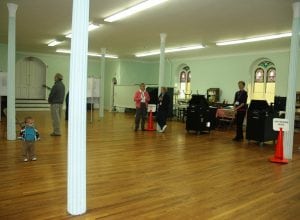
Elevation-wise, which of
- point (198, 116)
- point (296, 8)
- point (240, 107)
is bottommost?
point (198, 116)

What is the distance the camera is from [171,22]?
8.19 meters

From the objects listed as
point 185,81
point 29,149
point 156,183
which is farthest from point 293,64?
point 185,81

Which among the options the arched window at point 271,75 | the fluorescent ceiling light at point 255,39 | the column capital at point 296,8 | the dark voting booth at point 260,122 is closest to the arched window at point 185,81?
the arched window at point 271,75

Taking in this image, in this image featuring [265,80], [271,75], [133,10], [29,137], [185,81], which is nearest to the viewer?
[29,137]

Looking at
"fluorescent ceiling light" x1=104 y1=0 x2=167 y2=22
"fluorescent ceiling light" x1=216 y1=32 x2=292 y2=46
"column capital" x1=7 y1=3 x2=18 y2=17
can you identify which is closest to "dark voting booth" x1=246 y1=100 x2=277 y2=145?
"fluorescent ceiling light" x1=216 y1=32 x2=292 y2=46

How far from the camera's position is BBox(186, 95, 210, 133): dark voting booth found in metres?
9.26

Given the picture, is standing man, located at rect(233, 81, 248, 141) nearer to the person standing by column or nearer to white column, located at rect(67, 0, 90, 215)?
the person standing by column

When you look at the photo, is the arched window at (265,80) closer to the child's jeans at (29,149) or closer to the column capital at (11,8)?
the column capital at (11,8)

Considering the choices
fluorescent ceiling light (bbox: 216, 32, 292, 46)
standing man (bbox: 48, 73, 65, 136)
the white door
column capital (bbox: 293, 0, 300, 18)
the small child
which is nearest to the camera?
the small child

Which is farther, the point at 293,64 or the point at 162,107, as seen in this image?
the point at 162,107

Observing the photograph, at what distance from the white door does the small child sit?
12.2 m

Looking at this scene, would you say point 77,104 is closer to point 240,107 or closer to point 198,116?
point 240,107

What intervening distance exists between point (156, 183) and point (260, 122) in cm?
445

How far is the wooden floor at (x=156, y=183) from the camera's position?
3.20m
